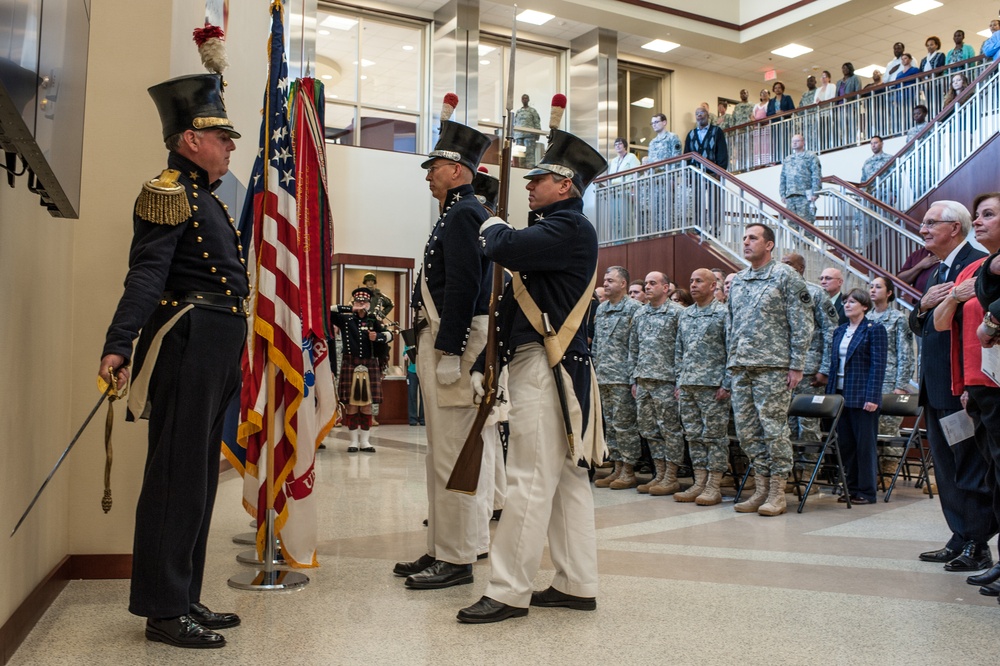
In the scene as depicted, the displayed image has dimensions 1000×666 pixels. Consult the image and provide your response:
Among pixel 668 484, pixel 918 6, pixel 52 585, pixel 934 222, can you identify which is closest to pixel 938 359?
pixel 934 222

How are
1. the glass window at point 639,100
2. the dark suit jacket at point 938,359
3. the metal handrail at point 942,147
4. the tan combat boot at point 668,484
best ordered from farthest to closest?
the glass window at point 639,100 < the metal handrail at point 942,147 < the tan combat boot at point 668,484 < the dark suit jacket at point 938,359

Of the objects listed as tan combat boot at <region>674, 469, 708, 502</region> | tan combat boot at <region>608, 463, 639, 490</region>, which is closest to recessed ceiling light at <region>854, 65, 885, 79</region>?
tan combat boot at <region>608, 463, 639, 490</region>

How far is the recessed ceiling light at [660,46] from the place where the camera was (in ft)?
54.9

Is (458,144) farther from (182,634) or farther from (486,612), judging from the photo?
(182,634)

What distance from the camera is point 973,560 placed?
3922mm

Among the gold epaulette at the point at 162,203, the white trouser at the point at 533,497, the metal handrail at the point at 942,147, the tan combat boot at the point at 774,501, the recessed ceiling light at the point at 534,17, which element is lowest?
the tan combat boot at the point at 774,501

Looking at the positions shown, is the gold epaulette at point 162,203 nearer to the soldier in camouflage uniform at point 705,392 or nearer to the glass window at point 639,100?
the soldier in camouflage uniform at point 705,392

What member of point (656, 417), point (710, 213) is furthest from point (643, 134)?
point (656, 417)

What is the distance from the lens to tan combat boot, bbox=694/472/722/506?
589 cm

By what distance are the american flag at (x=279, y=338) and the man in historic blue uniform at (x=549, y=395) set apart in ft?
2.78

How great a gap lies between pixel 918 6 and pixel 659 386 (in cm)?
1256

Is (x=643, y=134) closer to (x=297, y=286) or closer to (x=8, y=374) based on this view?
(x=297, y=286)

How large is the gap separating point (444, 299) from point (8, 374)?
5.17 feet

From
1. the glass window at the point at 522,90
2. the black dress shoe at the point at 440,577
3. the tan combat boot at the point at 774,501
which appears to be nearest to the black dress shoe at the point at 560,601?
the black dress shoe at the point at 440,577
